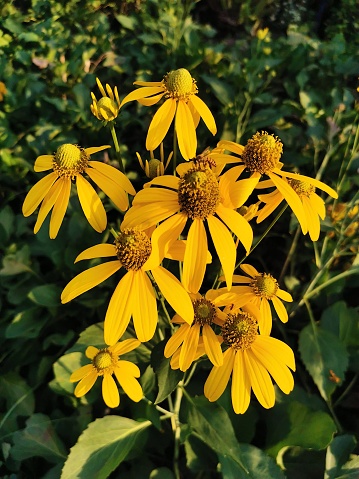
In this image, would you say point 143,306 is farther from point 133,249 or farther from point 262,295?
point 262,295

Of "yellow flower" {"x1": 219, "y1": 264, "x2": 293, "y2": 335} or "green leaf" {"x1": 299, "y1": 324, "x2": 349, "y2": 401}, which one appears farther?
"green leaf" {"x1": 299, "y1": 324, "x2": 349, "y2": 401}

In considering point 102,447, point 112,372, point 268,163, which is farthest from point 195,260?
point 102,447

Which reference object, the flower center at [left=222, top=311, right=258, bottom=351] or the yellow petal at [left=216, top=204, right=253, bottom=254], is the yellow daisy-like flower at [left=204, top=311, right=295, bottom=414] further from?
the yellow petal at [left=216, top=204, right=253, bottom=254]

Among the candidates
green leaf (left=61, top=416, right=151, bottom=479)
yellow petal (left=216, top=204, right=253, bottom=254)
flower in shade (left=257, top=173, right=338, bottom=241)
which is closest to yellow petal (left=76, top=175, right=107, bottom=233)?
yellow petal (left=216, top=204, right=253, bottom=254)

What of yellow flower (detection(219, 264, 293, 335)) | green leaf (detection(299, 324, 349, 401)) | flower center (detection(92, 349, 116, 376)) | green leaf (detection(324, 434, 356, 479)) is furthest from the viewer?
green leaf (detection(299, 324, 349, 401))

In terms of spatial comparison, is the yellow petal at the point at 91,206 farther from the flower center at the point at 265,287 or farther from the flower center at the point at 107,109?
the flower center at the point at 265,287

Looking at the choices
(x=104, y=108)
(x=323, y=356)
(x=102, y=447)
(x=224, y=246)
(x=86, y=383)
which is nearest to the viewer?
(x=224, y=246)

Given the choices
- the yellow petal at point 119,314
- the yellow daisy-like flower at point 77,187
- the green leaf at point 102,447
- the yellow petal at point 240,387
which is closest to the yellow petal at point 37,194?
the yellow daisy-like flower at point 77,187
